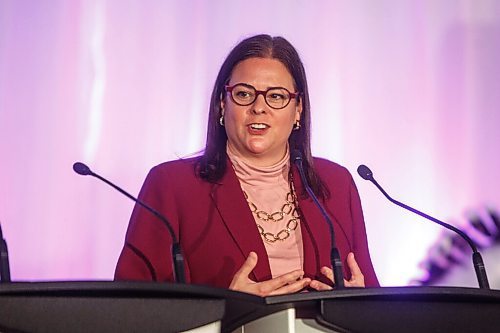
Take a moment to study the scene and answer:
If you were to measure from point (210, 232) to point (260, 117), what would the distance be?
0.36 metres

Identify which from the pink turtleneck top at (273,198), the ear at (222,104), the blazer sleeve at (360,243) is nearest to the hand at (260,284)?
the pink turtleneck top at (273,198)

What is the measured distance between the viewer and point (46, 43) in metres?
2.84

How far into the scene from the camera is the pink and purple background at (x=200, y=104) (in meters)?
2.75

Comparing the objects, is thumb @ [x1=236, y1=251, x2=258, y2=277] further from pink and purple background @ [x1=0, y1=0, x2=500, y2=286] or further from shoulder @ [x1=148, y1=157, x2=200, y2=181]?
→ pink and purple background @ [x1=0, y1=0, x2=500, y2=286]

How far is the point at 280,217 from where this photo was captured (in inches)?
104

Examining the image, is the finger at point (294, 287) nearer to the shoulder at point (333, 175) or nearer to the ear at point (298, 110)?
the shoulder at point (333, 175)

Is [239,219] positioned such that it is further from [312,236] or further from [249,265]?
[249,265]

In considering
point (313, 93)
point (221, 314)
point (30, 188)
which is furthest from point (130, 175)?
point (221, 314)

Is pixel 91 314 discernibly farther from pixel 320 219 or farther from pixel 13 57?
pixel 13 57

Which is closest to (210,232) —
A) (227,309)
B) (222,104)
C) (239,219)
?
(239,219)

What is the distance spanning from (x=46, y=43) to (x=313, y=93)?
84 cm

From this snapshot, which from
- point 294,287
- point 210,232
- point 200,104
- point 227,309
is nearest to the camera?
point 227,309

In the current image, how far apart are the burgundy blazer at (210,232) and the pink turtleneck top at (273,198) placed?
0.03 meters

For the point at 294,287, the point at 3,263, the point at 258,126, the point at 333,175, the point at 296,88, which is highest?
the point at 296,88
